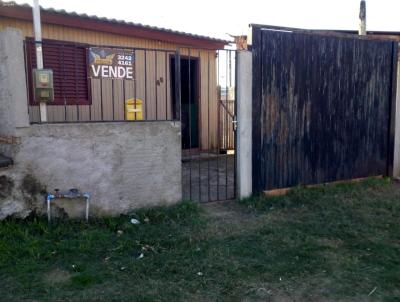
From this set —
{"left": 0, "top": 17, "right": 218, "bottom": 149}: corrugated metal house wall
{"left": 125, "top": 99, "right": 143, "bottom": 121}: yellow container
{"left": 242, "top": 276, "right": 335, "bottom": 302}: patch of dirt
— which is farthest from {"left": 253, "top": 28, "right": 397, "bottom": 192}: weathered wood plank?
{"left": 242, "top": 276, "right": 335, "bottom": 302}: patch of dirt

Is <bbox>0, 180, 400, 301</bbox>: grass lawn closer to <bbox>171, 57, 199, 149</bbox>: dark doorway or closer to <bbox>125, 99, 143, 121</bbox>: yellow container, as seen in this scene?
<bbox>125, 99, 143, 121</bbox>: yellow container

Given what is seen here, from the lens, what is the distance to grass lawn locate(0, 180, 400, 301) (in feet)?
10.9

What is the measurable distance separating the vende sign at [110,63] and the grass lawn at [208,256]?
183 cm

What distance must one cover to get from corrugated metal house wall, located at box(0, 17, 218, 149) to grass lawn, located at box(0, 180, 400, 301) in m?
2.29

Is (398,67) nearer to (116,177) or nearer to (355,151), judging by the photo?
(355,151)

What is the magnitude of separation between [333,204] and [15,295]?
4389 millimetres

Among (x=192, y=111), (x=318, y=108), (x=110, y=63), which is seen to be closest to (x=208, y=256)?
(x=110, y=63)

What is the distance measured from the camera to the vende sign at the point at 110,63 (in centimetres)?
502

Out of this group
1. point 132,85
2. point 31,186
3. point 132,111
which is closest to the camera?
point 31,186

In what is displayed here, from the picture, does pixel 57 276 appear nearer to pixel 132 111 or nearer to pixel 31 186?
pixel 31 186

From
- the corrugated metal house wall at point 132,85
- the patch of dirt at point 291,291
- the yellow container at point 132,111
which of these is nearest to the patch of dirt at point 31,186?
the yellow container at point 132,111

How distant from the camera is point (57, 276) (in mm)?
3510

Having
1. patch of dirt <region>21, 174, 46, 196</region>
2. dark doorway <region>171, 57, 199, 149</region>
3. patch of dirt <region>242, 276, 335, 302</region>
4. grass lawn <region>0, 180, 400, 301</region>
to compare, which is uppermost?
dark doorway <region>171, 57, 199, 149</region>

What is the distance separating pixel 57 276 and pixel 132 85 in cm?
558
